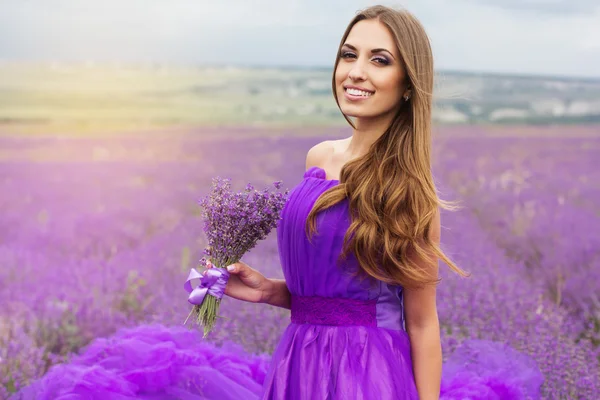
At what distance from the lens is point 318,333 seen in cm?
179

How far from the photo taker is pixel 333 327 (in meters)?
1.79

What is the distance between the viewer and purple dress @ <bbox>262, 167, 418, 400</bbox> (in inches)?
68.6

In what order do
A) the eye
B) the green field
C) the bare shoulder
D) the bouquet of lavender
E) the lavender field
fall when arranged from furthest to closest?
the green field → the lavender field → the bare shoulder → the eye → the bouquet of lavender

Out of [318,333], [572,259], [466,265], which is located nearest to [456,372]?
[318,333]

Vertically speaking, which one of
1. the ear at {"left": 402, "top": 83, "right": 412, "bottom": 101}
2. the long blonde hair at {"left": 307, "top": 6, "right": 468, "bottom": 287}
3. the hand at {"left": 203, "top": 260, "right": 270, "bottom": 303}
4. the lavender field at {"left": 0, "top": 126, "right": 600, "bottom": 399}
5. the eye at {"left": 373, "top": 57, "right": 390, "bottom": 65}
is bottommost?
the lavender field at {"left": 0, "top": 126, "right": 600, "bottom": 399}

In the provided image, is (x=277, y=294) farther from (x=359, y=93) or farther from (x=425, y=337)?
(x=359, y=93)

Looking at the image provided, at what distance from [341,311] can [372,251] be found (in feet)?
0.56

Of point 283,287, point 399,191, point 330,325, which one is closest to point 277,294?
point 283,287

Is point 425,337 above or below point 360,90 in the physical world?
below

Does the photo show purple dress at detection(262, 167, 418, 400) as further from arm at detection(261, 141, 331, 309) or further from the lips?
the lips

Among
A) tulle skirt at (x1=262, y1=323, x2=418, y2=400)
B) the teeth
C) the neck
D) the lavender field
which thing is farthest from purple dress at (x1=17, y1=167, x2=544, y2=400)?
the lavender field

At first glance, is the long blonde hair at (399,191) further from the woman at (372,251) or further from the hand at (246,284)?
the hand at (246,284)

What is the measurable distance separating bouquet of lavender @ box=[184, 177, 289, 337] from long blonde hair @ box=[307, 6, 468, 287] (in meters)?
0.11

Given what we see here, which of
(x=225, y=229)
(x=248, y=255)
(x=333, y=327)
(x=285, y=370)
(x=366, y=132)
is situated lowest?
(x=248, y=255)
